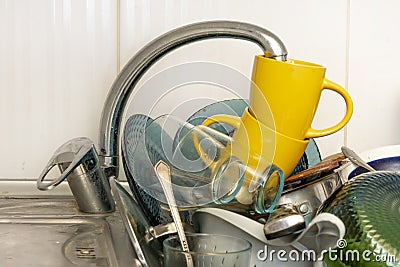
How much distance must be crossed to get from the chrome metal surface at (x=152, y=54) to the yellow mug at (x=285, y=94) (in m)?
0.02

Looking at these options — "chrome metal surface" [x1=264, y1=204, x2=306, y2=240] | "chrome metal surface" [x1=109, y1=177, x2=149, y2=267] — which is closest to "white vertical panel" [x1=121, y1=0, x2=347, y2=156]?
"chrome metal surface" [x1=109, y1=177, x2=149, y2=267]

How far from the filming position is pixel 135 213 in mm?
806

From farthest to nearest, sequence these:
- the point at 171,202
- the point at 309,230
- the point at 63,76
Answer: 1. the point at 63,76
2. the point at 171,202
3. the point at 309,230

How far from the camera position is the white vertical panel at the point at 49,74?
1103 millimetres

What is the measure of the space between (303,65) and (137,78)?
9.4 inches

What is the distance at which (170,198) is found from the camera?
77 cm

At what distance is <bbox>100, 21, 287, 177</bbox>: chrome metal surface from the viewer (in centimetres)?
86

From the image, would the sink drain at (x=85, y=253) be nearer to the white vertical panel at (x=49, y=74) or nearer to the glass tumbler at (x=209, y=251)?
the glass tumbler at (x=209, y=251)

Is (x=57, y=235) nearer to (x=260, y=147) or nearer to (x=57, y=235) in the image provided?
(x=57, y=235)

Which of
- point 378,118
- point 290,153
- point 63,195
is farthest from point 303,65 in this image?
point 63,195

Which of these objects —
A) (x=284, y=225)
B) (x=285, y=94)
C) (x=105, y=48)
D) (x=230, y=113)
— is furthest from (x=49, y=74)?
(x=284, y=225)

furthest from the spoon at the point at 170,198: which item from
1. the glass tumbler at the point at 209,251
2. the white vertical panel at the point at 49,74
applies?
the white vertical panel at the point at 49,74

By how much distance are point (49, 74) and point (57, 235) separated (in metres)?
0.32

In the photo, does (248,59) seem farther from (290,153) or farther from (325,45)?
(290,153)
